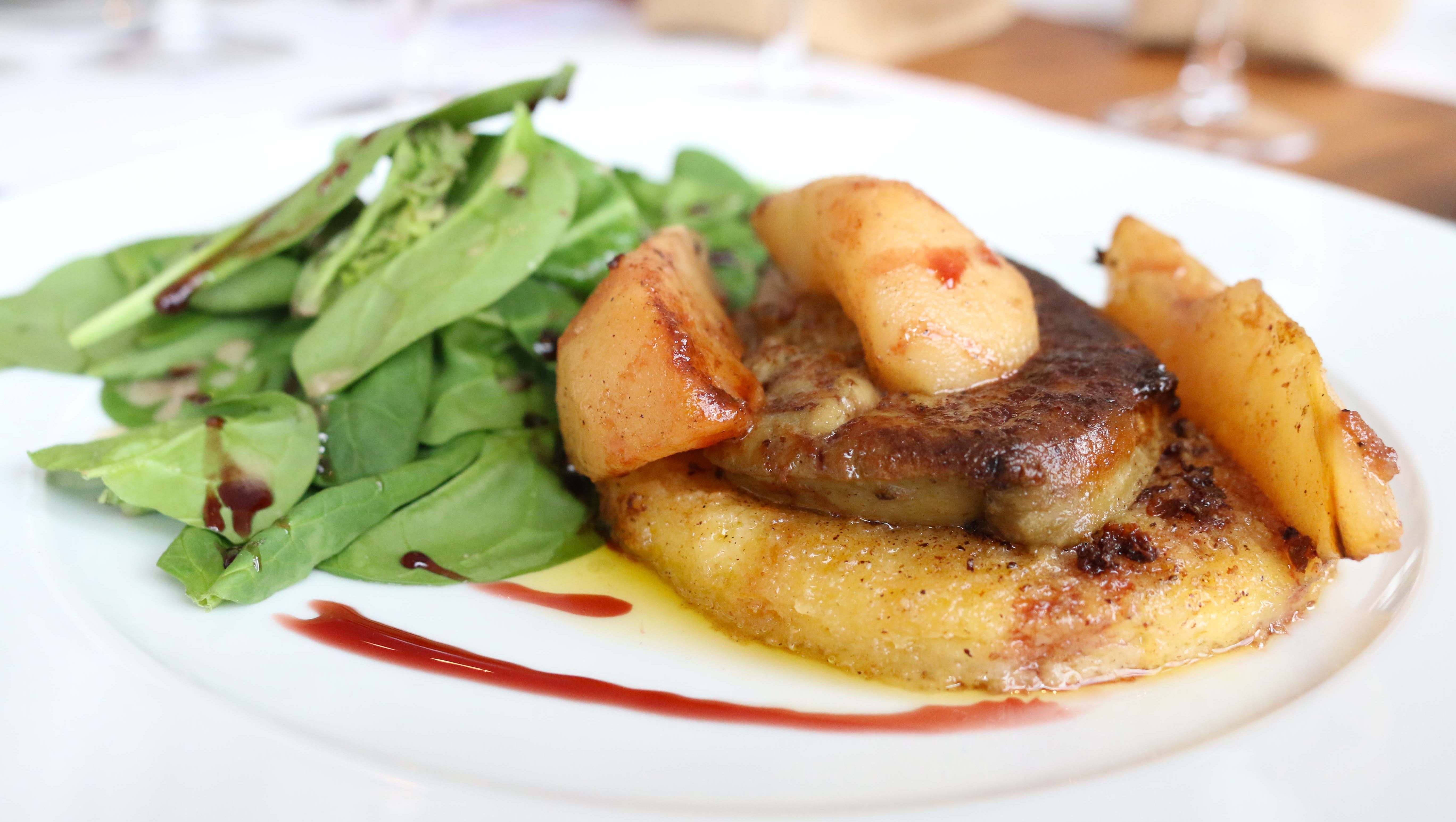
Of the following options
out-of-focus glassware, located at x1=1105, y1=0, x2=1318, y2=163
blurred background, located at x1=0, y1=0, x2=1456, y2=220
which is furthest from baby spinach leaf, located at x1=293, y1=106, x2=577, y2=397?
out-of-focus glassware, located at x1=1105, y1=0, x2=1318, y2=163

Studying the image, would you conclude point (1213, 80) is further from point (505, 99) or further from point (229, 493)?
point (229, 493)

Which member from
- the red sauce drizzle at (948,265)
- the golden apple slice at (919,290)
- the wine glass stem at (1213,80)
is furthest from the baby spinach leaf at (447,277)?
the wine glass stem at (1213,80)

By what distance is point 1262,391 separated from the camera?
1898mm

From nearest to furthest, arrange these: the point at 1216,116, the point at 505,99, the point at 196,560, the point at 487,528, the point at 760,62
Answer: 1. the point at 196,560
2. the point at 487,528
3. the point at 505,99
4. the point at 1216,116
5. the point at 760,62

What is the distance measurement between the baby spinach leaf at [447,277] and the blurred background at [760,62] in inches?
46.5

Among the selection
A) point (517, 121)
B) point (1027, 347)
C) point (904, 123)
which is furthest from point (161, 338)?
point (904, 123)

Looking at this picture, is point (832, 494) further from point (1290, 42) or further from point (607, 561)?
point (1290, 42)

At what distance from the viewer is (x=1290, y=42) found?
5406mm

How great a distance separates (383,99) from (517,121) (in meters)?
2.39

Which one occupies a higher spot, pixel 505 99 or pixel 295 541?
pixel 505 99

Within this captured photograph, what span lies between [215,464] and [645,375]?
0.81 m

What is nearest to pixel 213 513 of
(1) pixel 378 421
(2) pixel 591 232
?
(1) pixel 378 421

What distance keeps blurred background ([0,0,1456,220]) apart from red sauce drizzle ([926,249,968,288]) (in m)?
2.10

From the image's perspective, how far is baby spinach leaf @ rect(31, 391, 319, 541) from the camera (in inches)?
75.0
